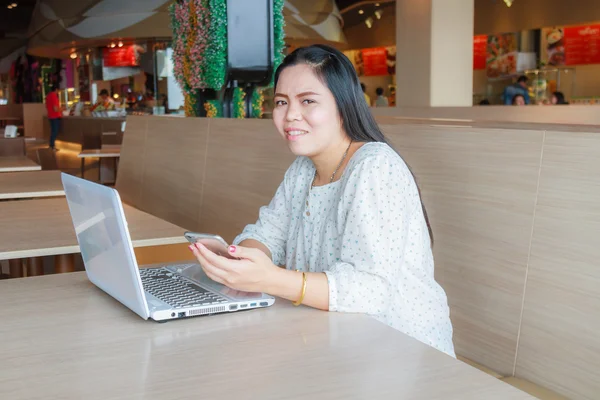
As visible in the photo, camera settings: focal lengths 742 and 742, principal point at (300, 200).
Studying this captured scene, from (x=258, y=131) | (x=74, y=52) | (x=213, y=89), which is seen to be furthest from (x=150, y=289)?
(x=74, y=52)

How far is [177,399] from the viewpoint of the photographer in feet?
3.25

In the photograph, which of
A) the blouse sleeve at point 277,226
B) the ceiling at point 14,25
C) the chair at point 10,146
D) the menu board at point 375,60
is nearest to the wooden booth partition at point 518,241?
the blouse sleeve at point 277,226

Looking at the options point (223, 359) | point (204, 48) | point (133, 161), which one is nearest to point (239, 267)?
point (223, 359)

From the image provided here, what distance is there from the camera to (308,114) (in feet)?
5.63

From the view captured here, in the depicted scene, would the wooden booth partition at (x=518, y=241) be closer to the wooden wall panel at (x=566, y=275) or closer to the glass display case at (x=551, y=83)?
the wooden wall panel at (x=566, y=275)

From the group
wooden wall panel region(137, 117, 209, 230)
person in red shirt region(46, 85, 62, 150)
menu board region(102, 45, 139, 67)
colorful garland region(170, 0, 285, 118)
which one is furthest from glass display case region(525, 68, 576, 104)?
person in red shirt region(46, 85, 62, 150)

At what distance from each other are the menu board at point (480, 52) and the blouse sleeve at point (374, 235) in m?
11.0

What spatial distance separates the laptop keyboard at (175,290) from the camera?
1.42 meters

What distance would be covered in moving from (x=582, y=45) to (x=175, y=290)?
382 inches

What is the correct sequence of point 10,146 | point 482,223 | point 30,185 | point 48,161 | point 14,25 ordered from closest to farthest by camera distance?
point 482,223
point 30,185
point 10,146
point 48,161
point 14,25

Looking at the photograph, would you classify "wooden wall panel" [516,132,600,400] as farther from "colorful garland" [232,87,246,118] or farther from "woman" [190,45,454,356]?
"colorful garland" [232,87,246,118]

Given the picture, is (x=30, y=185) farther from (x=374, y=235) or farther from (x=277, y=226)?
(x=374, y=235)

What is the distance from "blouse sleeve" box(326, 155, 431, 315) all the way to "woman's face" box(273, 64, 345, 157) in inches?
5.9

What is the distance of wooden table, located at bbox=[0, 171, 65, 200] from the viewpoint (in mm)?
3430
